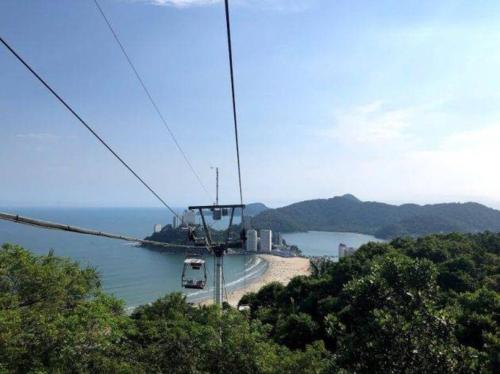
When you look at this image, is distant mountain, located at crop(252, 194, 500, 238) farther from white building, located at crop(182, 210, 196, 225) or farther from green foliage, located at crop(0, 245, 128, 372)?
green foliage, located at crop(0, 245, 128, 372)

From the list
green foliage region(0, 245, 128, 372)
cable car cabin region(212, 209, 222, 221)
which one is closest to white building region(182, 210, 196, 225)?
cable car cabin region(212, 209, 222, 221)

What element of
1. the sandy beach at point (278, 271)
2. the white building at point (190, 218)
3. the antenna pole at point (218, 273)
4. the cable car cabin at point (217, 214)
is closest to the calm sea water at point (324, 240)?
the sandy beach at point (278, 271)

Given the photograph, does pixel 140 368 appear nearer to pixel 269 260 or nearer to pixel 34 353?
pixel 34 353

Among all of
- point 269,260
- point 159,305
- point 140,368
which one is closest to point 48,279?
point 140,368

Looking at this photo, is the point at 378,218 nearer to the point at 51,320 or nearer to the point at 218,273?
the point at 218,273

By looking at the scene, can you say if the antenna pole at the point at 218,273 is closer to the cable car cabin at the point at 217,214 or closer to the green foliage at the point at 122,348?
the green foliage at the point at 122,348

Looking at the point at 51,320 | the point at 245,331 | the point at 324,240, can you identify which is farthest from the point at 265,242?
the point at 245,331
